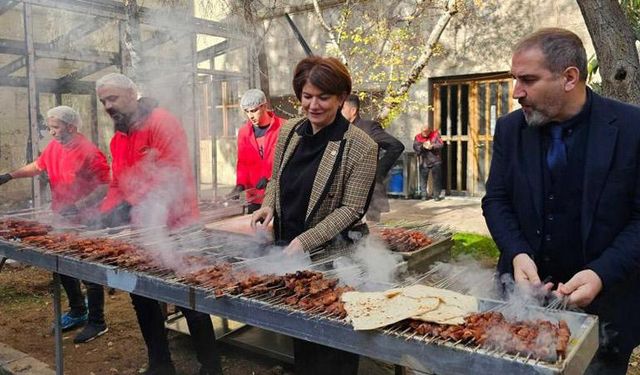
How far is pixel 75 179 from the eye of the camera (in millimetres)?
4941

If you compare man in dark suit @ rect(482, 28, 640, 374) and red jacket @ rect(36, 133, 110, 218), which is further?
red jacket @ rect(36, 133, 110, 218)

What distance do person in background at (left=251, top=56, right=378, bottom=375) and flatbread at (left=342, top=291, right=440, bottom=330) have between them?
0.65 meters

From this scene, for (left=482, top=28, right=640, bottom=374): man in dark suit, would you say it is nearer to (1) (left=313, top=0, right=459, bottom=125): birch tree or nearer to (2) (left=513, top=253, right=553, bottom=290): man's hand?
(2) (left=513, top=253, right=553, bottom=290): man's hand

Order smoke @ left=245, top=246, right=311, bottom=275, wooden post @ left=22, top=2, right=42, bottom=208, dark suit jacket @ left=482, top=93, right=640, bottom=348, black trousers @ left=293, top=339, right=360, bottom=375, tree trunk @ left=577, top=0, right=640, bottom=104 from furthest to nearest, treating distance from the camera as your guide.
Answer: wooden post @ left=22, top=2, right=42, bottom=208 → tree trunk @ left=577, top=0, right=640, bottom=104 → smoke @ left=245, top=246, right=311, bottom=275 → black trousers @ left=293, top=339, right=360, bottom=375 → dark suit jacket @ left=482, top=93, right=640, bottom=348

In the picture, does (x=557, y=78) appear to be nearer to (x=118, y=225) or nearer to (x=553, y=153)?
(x=553, y=153)

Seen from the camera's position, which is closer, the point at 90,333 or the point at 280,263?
the point at 280,263

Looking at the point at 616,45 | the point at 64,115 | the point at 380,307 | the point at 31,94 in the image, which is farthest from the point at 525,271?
the point at 31,94

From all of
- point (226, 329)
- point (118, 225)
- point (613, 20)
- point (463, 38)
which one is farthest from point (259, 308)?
point (463, 38)

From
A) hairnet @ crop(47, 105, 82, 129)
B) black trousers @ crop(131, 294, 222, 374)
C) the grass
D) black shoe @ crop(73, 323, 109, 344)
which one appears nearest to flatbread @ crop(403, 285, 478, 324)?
black trousers @ crop(131, 294, 222, 374)

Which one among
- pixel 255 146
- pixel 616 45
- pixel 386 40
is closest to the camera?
pixel 616 45

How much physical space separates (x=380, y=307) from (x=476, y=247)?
571 cm

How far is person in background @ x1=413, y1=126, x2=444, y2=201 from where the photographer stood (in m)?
11.8

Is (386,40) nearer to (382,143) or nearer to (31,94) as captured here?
(382,143)

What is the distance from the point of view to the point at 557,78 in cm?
216
